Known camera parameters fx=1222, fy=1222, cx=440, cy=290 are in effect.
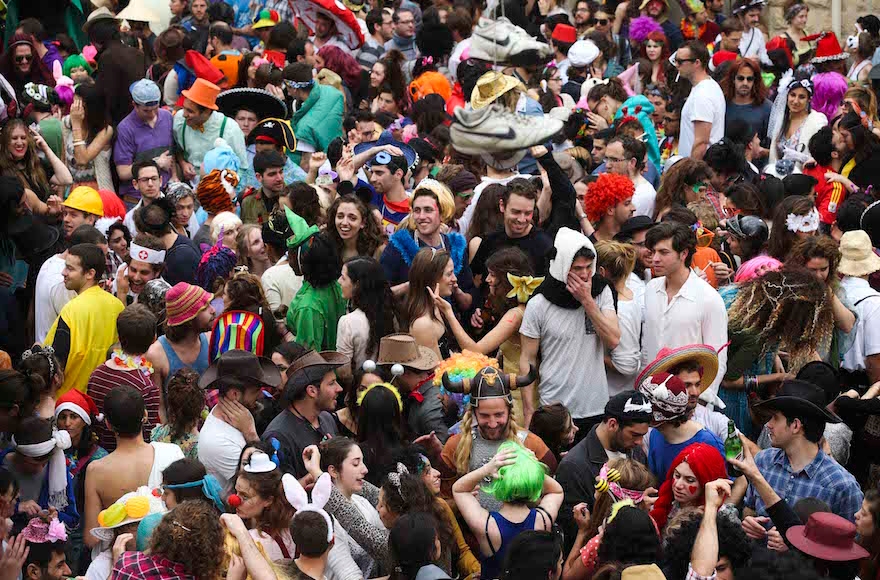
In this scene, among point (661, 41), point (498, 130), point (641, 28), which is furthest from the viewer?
point (641, 28)

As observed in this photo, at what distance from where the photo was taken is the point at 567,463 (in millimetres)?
5531

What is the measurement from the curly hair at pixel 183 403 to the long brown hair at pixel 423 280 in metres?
1.41

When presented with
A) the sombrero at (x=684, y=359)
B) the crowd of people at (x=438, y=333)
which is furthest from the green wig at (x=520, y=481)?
the sombrero at (x=684, y=359)

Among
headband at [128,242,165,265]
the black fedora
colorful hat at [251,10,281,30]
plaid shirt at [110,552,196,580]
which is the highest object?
plaid shirt at [110,552,196,580]

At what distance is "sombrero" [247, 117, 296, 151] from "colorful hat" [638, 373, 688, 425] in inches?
201

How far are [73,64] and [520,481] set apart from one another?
826 cm

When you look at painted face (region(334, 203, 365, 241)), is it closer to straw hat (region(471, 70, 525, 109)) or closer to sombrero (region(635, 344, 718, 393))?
straw hat (region(471, 70, 525, 109))

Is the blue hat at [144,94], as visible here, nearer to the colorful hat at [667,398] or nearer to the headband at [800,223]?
the headband at [800,223]

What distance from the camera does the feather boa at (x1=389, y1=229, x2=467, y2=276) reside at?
737 cm

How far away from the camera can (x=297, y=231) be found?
717cm

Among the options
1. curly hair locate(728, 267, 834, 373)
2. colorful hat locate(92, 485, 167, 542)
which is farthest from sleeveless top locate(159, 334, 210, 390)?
curly hair locate(728, 267, 834, 373)

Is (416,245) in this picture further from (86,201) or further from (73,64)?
(73,64)

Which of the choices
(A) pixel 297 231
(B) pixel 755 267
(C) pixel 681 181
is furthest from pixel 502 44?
(C) pixel 681 181

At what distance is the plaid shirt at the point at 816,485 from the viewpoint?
207 inches
